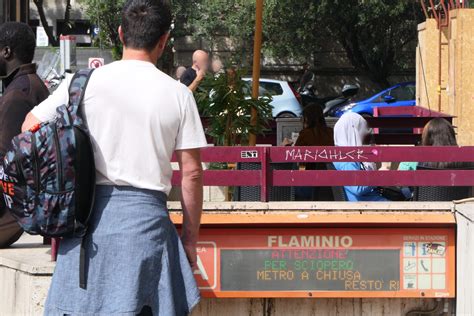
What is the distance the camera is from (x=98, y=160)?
3424mm

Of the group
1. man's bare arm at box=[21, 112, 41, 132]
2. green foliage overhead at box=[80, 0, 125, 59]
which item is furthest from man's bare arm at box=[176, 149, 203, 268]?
green foliage overhead at box=[80, 0, 125, 59]

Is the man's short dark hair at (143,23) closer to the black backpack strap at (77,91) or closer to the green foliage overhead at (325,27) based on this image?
the black backpack strap at (77,91)

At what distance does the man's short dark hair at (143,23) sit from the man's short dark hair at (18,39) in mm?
1672

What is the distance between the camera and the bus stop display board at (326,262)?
451 cm

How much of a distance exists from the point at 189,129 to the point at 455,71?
8.99 meters

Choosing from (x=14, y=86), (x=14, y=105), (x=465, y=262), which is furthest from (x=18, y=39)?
(x=465, y=262)

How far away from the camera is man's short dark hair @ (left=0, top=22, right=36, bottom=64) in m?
5.00

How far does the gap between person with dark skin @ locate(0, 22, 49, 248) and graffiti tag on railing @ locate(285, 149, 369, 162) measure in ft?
4.78

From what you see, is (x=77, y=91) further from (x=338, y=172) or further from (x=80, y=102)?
(x=338, y=172)

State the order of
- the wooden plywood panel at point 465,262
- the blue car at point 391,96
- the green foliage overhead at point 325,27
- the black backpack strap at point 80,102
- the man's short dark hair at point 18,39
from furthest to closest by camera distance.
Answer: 1. the green foliage overhead at point 325,27
2. the blue car at point 391,96
3. the man's short dark hair at point 18,39
4. the wooden plywood panel at point 465,262
5. the black backpack strap at point 80,102

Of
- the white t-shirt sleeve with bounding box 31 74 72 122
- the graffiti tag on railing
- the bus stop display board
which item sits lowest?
the bus stop display board

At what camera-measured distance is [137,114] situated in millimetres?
3400

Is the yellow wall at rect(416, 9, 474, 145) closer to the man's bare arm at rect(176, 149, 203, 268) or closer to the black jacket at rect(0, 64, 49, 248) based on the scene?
the black jacket at rect(0, 64, 49, 248)

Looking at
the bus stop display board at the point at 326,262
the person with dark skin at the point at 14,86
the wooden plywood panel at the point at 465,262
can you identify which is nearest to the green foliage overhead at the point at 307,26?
the person with dark skin at the point at 14,86
